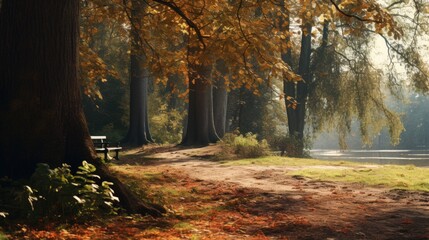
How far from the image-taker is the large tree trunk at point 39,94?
277 inches

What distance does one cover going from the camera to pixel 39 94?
7148 mm

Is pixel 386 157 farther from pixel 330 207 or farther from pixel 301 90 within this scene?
pixel 330 207

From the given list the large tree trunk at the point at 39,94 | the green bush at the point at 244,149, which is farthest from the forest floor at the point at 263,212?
the green bush at the point at 244,149

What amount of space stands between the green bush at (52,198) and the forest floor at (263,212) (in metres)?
0.30

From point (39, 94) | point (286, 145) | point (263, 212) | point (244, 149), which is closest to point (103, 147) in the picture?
point (244, 149)

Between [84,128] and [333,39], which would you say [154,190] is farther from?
[333,39]

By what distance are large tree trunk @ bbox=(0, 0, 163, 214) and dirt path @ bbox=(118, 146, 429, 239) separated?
2.13m

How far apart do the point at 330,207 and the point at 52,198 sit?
444 centimetres

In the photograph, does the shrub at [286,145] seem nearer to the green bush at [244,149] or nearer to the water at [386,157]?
the green bush at [244,149]

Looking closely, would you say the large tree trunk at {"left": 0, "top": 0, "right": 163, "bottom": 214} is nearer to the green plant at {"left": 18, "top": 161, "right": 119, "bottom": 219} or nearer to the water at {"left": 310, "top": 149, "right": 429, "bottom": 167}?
the green plant at {"left": 18, "top": 161, "right": 119, "bottom": 219}

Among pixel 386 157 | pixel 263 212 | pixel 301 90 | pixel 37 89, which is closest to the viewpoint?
pixel 37 89

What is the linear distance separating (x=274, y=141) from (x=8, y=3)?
19.3 meters

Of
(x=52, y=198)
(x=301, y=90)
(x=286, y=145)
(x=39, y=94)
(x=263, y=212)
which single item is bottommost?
(x=263, y=212)

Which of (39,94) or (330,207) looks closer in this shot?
(39,94)
